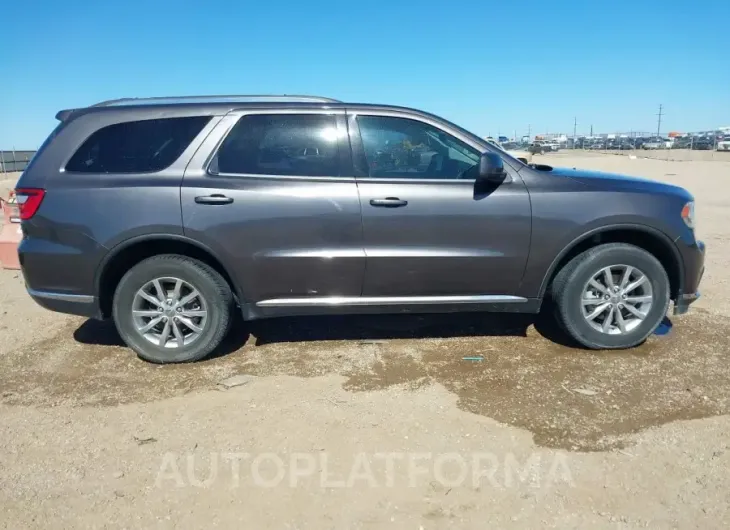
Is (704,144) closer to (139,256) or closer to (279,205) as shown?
(279,205)

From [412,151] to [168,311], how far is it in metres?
2.15

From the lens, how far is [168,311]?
3994 millimetres

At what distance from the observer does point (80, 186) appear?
381 cm

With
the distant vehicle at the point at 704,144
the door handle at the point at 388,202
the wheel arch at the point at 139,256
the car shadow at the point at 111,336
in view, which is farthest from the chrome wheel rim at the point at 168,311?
the distant vehicle at the point at 704,144

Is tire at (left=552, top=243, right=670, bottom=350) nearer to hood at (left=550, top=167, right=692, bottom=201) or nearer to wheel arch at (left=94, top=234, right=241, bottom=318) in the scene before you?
hood at (left=550, top=167, right=692, bottom=201)

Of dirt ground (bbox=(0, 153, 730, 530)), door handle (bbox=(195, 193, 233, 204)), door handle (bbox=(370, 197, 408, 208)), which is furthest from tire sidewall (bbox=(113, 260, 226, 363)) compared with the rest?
door handle (bbox=(370, 197, 408, 208))

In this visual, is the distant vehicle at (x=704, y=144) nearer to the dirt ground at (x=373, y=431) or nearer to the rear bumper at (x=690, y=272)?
the rear bumper at (x=690, y=272)

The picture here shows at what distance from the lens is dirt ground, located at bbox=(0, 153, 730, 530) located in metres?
2.47

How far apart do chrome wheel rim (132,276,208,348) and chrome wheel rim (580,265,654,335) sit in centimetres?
289

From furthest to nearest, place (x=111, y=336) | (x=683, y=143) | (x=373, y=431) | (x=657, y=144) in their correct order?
(x=657, y=144)
(x=683, y=143)
(x=111, y=336)
(x=373, y=431)

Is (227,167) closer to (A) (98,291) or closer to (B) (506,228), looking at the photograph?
(A) (98,291)

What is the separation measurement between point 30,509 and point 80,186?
217 cm

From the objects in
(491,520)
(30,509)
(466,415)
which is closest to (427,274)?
(466,415)

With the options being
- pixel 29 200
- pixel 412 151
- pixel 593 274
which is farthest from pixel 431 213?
pixel 29 200
